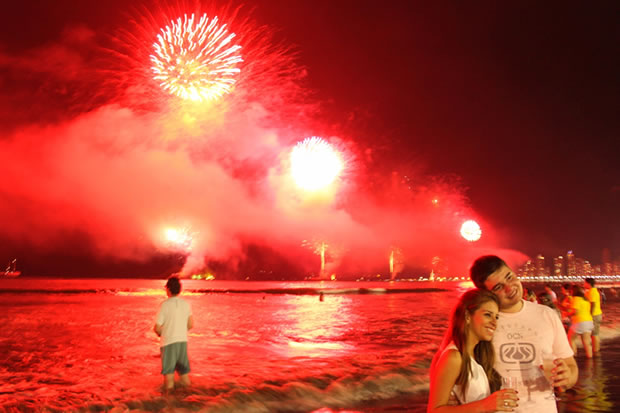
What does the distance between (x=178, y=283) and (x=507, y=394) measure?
701 cm

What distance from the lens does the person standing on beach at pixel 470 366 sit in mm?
2734

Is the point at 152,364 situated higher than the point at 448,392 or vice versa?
the point at 448,392

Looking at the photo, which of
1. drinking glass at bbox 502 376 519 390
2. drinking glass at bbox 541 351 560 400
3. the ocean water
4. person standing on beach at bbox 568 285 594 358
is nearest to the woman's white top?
drinking glass at bbox 502 376 519 390

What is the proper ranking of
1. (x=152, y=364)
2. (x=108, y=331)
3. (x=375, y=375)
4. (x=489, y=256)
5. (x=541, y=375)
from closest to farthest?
(x=541, y=375) < (x=489, y=256) < (x=375, y=375) < (x=152, y=364) < (x=108, y=331)

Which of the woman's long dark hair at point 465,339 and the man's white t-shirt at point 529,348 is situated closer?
the woman's long dark hair at point 465,339

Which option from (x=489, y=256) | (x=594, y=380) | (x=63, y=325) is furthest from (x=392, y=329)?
(x=489, y=256)

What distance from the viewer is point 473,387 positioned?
2.83 metres

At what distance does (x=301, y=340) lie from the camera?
1923 cm

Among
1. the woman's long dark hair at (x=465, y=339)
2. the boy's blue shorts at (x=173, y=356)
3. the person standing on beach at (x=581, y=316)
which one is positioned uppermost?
the woman's long dark hair at (x=465, y=339)

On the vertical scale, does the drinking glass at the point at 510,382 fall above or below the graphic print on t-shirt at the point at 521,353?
below

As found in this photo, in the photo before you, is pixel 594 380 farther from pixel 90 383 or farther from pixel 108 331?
pixel 108 331

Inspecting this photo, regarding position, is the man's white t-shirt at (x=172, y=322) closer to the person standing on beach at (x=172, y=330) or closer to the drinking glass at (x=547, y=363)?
the person standing on beach at (x=172, y=330)

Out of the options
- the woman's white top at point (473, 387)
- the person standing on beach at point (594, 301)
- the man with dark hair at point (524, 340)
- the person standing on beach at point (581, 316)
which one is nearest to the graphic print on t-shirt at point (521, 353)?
the man with dark hair at point (524, 340)

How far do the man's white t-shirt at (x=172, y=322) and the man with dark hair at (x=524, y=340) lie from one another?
21.1 ft
